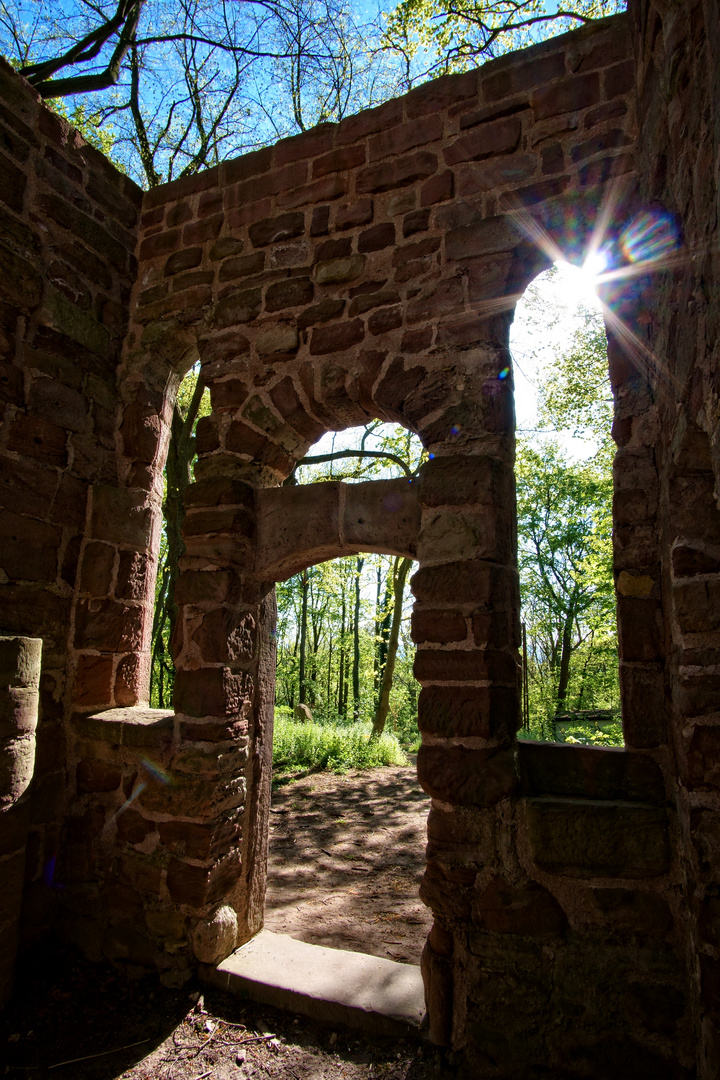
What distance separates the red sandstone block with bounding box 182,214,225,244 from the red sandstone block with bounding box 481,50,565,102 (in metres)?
1.52

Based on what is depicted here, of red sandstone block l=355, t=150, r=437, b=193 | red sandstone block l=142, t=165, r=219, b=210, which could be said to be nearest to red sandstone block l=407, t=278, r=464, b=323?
red sandstone block l=355, t=150, r=437, b=193

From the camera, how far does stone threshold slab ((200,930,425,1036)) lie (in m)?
2.25

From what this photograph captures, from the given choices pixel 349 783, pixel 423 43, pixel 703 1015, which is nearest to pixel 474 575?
pixel 703 1015

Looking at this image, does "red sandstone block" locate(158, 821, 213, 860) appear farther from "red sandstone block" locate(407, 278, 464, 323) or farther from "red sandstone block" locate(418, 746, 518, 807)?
"red sandstone block" locate(407, 278, 464, 323)

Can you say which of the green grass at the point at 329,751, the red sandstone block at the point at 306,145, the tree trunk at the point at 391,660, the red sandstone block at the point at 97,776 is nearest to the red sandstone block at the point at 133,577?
the red sandstone block at the point at 97,776

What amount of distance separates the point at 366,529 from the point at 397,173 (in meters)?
1.76

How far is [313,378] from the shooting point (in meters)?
2.83

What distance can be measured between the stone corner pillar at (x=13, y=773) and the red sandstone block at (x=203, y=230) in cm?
233

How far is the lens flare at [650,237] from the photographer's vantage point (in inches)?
71.7

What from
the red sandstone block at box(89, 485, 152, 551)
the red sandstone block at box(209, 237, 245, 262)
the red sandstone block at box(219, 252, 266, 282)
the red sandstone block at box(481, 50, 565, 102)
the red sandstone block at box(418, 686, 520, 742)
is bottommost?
the red sandstone block at box(418, 686, 520, 742)

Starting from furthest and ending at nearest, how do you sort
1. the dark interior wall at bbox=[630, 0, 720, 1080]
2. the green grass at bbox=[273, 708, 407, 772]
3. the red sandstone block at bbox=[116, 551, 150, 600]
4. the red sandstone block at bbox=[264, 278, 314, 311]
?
1. the green grass at bbox=[273, 708, 407, 772]
2. the red sandstone block at bbox=[116, 551, 150, 600]
3. the red sandstone block at bbox=[264, 278, 314, 311]
4. the dark interior wall at bbox=[630, 0, 720, 1080]

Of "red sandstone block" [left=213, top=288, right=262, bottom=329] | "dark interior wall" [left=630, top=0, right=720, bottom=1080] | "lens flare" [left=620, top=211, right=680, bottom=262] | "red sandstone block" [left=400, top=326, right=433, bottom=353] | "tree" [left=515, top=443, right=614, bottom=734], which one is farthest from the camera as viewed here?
"tree" [left=515, top=443, right=614, bottom=734]

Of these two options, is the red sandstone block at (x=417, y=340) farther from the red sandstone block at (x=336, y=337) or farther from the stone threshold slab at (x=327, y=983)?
the stone threshold slab at (x=327, y=983)

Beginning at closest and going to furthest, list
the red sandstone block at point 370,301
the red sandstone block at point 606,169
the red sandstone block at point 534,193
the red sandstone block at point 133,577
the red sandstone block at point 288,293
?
the red sandstone block at point 606,169 → the red sandstone block at point 534,193 → the red sandstone block at point 370,301 → the red sandstone block at point 288,293 → the red sandstone block at point 133,577
